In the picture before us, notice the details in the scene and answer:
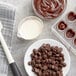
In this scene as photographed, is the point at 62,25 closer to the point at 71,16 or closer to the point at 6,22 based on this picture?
the point at 71,16

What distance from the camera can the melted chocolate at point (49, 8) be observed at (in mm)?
1218

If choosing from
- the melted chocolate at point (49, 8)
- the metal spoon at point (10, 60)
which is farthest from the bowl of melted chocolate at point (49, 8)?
the metal spoon at point (10, 60)

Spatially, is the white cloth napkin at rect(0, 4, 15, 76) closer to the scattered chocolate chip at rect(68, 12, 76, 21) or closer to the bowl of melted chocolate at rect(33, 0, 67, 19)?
the bowl of melted chocolate at rect(33, 0, 67, 19)

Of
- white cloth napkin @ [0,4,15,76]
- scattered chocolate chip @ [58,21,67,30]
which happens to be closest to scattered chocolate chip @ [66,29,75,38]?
scattered chocolate chip @ [58,21,67,30]

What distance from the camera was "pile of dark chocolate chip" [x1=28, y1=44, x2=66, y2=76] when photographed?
3.86ft

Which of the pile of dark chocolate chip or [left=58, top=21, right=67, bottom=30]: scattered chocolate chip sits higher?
[left=58, top=21, right=67, bottom=30]: scattered chocolate chip

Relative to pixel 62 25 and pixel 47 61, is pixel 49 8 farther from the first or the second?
pixel 47 61

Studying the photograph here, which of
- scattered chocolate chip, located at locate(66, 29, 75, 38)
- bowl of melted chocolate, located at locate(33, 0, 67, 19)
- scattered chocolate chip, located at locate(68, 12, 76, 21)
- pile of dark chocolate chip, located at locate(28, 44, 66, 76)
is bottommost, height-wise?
pile of dark chocolate chip, located at locate(28, 44, 66, 76)

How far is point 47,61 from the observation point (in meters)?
1.18

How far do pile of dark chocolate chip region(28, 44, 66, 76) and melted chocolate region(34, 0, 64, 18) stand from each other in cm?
10

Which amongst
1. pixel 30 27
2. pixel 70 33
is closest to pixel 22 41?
pixel 30 27

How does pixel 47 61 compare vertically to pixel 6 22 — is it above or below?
below

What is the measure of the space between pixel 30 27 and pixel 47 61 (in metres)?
0.12

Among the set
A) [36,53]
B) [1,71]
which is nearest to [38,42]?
[36,53]
